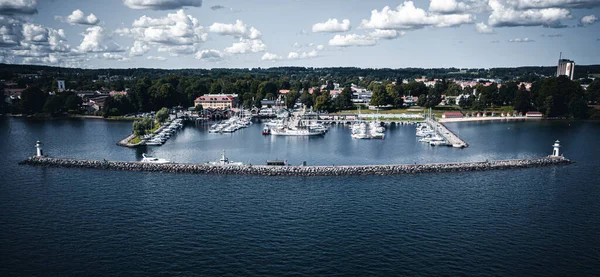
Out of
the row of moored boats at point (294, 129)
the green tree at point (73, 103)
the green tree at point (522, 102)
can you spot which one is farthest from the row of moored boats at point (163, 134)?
the green tree at point (522, 102)

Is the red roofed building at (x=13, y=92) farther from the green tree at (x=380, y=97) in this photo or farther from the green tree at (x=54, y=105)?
the green tree at (x=380, y=97)

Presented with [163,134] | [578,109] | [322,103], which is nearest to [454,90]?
[578,109]

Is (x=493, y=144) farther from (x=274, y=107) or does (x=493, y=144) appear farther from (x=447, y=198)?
(x=274, y=107)

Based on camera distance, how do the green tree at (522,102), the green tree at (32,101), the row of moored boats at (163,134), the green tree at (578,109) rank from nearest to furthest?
1. the row of moored boats at (163,134)
2. the green tree at (578,109)
3. the green tree at (522,102)
4. the green tree at (32,101)

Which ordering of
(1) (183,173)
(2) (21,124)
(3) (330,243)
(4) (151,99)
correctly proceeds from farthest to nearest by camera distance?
(4) (151,99), (2) (21,124), (1) (183,173), (3) (330,243)

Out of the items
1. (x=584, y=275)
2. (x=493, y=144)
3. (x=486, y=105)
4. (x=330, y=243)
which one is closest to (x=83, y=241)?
(x=330, y=243)

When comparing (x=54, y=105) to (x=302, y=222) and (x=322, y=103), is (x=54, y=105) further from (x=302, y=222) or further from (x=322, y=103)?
(x=302, y=222)
